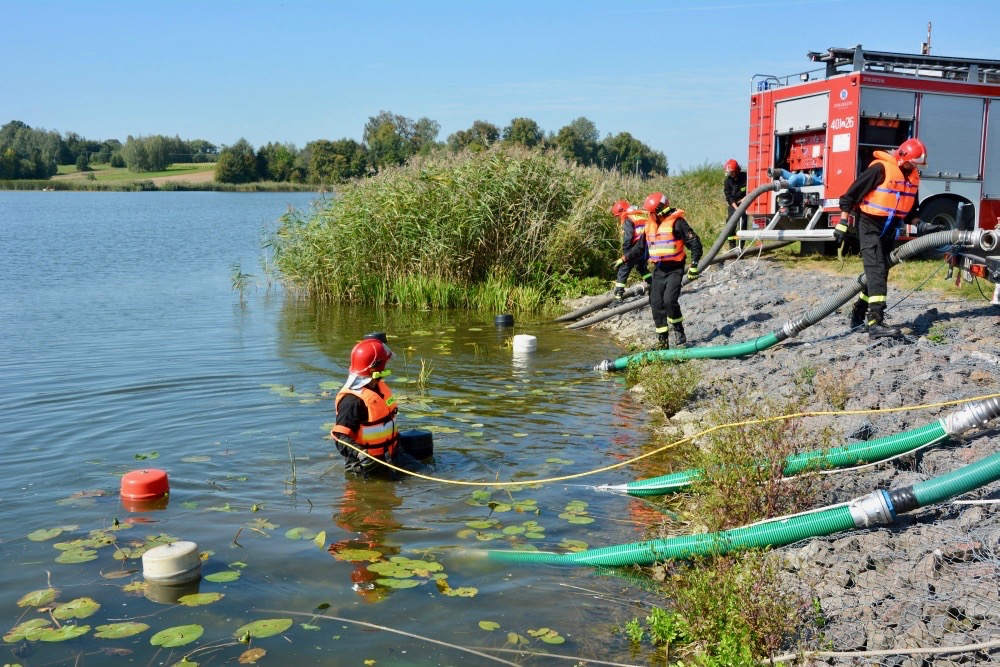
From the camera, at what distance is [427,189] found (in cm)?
1828

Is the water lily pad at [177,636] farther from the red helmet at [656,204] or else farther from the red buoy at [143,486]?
the red helmet at [656,204]

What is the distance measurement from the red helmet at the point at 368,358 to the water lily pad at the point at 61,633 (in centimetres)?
277

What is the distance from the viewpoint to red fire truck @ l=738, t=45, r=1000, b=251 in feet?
49.9

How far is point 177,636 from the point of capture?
5.09m

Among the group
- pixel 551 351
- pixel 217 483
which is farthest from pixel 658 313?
pixel 217 483

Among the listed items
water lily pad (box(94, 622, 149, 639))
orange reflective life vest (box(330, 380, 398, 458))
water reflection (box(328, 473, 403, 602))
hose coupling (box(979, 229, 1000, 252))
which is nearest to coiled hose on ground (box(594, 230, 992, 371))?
hose coupling (box(979, 229, 1000, 252))

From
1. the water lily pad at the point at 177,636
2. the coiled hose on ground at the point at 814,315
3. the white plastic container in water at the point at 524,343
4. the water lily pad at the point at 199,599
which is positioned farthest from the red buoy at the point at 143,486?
the white plastic container in water at the point at 524,343

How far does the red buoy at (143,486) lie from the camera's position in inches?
287

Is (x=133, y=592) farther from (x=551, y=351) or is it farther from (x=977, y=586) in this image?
(x=551, y=351)

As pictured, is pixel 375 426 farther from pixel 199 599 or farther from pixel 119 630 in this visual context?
pixel 119 630

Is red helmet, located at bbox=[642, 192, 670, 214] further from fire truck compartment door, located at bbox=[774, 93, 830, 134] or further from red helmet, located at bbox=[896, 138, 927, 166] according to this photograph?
fire truck compartment door, located at bbox=[774, 93, 830, 134]

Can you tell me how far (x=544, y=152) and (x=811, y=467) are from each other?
15.0 meters

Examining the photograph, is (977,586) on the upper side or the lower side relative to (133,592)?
upper

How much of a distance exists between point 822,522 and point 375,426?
3638mm
